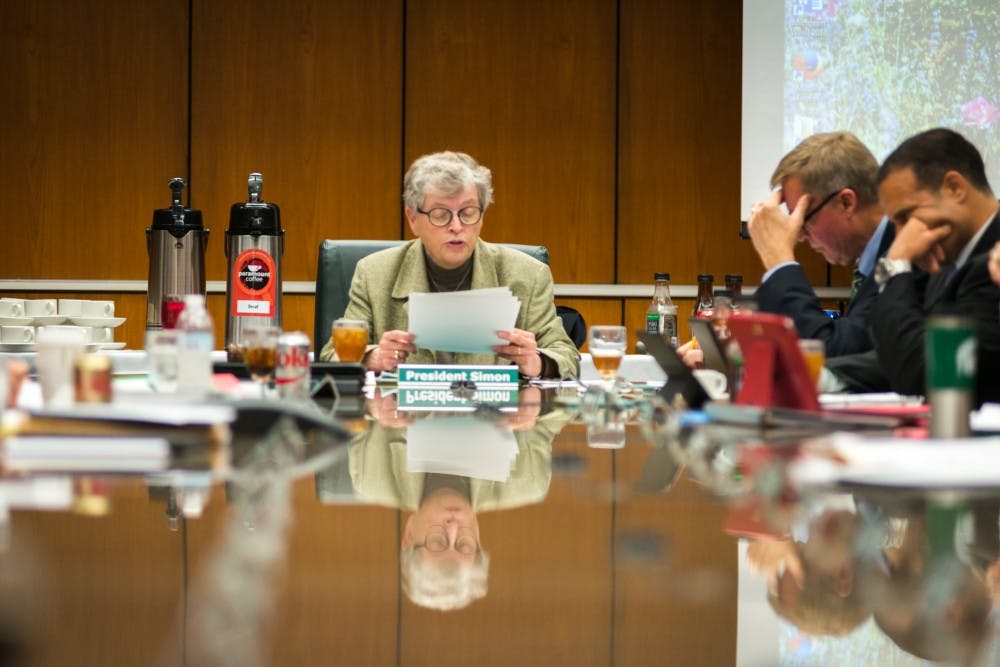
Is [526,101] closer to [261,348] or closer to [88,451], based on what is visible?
[261,348]

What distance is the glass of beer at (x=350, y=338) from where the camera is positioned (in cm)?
238

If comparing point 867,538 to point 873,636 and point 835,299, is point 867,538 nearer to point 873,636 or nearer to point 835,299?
point 873,636

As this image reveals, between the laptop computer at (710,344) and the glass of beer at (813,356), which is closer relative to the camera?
the glass of beer at (813,356)

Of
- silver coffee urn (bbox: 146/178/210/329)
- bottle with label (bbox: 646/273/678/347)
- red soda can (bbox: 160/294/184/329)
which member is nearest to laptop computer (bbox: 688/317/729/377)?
bottle with label (bbox: 646/273/678/347)

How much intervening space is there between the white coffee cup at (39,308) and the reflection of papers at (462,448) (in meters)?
1.66

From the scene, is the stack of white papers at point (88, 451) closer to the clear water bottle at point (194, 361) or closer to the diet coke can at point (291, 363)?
the clear water bottle at point (194, 361)

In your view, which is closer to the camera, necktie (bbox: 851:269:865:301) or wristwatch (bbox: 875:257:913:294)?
wristwatch (bbox: 875:257:913:294)

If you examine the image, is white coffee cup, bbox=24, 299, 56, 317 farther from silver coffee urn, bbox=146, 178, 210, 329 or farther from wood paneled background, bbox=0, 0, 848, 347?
wood paneled background, bbox=0, 0, 848, 347

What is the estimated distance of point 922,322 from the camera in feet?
6.48

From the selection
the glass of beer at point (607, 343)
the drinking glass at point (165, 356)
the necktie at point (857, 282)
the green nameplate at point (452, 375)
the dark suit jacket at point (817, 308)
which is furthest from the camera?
the necktie at point (857, 282)

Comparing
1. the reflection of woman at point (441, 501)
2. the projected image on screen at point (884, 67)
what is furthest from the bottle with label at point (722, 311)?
the projected image on screen at point (884, 67)

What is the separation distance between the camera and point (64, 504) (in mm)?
933

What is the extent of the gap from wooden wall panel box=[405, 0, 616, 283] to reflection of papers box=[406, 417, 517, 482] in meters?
3.75

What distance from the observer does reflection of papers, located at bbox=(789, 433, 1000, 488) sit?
3.45ft
